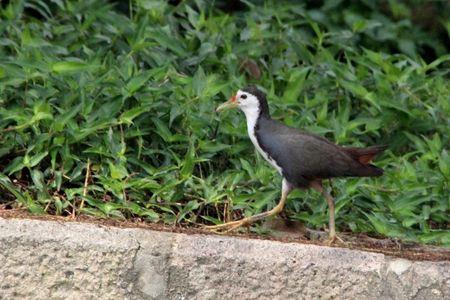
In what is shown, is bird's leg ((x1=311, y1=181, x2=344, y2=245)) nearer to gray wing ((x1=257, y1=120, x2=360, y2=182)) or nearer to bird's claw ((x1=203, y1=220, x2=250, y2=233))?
gray wing ((x1=257, y1=120, x2=360, y2=182))

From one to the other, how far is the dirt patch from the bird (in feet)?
0.38

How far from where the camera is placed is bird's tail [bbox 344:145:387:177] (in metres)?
6.25

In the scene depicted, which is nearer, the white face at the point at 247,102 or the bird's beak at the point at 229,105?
the white face at the point at 247,102

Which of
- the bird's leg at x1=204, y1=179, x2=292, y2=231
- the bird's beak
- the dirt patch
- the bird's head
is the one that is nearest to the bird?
the bird's leg at x1=204, y1=179, x2=292, y2=231

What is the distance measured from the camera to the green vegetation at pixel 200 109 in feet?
21.3

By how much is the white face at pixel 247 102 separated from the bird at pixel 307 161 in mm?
259

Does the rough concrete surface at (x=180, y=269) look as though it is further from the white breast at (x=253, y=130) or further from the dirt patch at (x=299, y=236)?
the white breast at (x=253, y=130)

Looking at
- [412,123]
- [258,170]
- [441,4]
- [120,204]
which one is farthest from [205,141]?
[441,4]

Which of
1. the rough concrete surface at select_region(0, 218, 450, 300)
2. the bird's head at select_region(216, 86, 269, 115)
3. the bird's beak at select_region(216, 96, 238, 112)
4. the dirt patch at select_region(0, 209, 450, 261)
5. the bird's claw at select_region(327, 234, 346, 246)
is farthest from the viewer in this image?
the bird's beak at select_region(216, 96, 238, 112)

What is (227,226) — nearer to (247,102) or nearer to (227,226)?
(227,226)

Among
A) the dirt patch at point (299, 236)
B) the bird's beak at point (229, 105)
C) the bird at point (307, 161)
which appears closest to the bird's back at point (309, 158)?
the bird at point (307, 161)

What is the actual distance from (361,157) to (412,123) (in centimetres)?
185

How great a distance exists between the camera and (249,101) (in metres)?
6.80

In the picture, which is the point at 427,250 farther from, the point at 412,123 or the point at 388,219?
the point at 412,123
